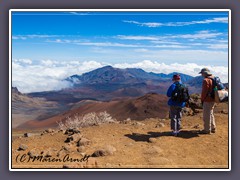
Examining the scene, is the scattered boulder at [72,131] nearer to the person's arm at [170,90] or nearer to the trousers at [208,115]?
the person's arm at [170,90]

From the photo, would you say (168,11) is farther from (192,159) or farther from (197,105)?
(197,105)

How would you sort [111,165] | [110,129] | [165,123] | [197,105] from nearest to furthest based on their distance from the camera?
[111,165] < [110,129] < [165,123] < [197,105]

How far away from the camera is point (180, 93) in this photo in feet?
41.1

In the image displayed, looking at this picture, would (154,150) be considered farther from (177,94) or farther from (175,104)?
(177,94)

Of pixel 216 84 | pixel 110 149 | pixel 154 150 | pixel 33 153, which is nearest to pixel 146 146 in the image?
pixel 154 150

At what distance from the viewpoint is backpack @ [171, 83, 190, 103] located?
12500 mm

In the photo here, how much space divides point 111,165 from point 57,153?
71.8 inches

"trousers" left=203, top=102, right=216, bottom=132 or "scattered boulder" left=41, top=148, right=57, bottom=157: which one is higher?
"trousers" left=203, top=102, right=216, bottom=132

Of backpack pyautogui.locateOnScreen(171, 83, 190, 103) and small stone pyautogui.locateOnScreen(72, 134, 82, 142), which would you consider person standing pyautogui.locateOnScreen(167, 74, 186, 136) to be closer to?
backpack pyautogui.locateOnScreen(171, 83, 190, 103)

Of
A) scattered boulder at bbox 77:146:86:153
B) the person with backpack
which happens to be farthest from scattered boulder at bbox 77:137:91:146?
the person with backpack

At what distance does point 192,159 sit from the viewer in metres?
11.4

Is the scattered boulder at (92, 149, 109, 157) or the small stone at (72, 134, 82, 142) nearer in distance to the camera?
the scattered boulder at (92, 149, 109, 157)

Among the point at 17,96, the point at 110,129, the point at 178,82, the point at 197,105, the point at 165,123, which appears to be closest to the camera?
the point at 17,96
